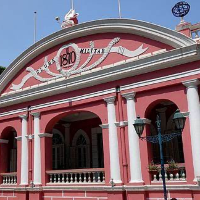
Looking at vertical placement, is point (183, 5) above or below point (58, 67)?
above

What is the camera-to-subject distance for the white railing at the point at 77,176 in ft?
35.0

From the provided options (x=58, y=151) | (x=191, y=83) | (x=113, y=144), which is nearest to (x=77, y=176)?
(x=113, y=144)

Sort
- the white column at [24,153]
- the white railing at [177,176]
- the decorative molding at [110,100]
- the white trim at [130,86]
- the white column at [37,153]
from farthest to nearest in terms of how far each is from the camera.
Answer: the white column at [24,153], the white column at [37,153], the decorative molding at [110,100], the white trim at [130,86], the white railing at [177,176]

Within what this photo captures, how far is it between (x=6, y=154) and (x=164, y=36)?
840 cm

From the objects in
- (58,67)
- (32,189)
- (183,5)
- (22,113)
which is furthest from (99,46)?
(32,189)

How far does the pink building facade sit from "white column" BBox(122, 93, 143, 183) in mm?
30

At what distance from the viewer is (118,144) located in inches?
401

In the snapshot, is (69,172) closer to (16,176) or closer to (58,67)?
(16,176)

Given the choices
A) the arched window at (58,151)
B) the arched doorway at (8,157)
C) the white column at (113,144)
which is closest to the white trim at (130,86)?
the white column at (113,144)

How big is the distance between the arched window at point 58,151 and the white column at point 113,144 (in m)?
4.87

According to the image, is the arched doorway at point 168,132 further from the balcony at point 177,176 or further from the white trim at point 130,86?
the balcony at point 177,176

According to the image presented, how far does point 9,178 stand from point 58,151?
8.59ft

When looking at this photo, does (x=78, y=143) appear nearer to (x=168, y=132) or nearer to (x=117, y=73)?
(x=168, y=132)

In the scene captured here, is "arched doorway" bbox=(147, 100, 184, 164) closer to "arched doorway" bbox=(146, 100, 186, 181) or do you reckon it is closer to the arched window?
"arched doorway" bbox=(146, 100, 186, 181)
